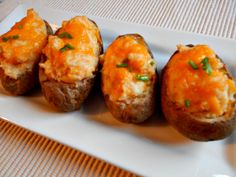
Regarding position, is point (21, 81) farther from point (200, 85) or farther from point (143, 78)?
point (200, 85)

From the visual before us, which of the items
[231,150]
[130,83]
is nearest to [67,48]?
[130,83]

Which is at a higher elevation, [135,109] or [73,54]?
[73,54]

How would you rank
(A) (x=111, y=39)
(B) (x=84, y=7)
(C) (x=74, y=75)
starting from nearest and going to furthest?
(C) (x=74, y=75), (A) (x=111, y=39), (B) (x=84, y=7)

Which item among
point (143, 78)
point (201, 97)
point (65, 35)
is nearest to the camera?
point (201, 97)

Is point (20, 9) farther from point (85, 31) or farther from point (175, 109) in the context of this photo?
point (175, 109)

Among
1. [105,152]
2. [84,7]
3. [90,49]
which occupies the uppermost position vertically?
[90,49]

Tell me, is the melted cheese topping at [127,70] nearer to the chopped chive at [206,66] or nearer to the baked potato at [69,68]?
the baked potato at [69,68]

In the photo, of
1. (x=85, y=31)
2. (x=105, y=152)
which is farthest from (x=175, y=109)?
(x=85, y=31)

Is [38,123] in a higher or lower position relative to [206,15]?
lower
